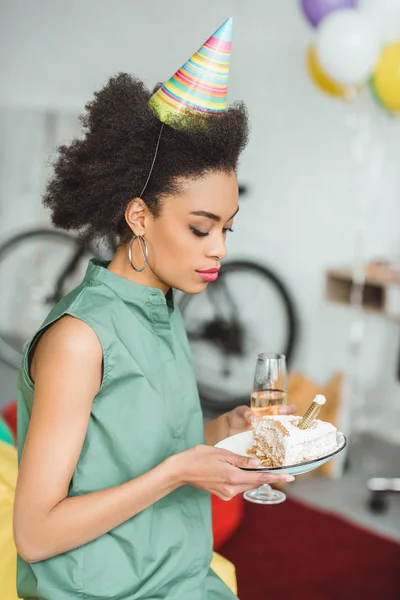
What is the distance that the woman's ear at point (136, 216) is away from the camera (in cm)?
120

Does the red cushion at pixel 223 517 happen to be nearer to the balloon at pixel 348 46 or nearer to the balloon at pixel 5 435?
the balloon at pixel 5 435

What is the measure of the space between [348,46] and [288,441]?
2110 mm

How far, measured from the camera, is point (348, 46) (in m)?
2.92

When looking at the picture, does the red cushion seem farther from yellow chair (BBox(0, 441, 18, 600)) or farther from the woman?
the woman

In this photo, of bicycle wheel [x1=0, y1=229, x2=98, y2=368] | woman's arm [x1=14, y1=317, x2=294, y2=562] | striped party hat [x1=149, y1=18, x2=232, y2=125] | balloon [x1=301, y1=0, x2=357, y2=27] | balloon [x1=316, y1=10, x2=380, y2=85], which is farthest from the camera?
bicycle wheel [x1=0, y1=229, x2=98, y2=368]

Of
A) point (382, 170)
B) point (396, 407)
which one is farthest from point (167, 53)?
point (396, 407)

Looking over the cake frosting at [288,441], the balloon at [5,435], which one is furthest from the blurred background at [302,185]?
the cake frosting at [288,441]

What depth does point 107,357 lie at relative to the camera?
110cm

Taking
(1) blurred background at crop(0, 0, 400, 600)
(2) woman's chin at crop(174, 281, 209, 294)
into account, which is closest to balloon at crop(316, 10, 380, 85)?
(1) blurred background at crop(0, 0, 400, 600)

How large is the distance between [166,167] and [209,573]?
700mm

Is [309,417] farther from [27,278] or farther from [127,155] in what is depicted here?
[27,278]

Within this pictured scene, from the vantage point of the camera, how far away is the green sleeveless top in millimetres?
1129

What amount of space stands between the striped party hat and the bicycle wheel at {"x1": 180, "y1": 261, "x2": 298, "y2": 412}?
9.40 ft

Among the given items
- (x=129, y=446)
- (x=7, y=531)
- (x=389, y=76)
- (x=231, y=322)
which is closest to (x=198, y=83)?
(x=129, y=446)
